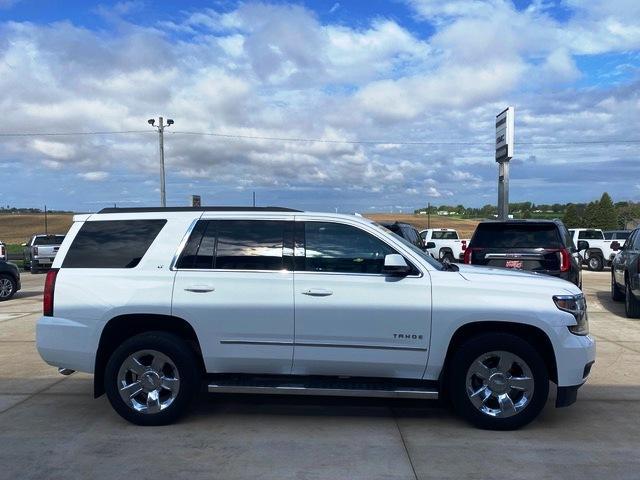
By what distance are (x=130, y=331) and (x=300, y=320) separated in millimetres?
1583

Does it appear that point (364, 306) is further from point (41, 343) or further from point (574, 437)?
point (41, 343)

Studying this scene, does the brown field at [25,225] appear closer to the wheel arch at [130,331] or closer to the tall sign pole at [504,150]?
the tall sign pole at [504,150]

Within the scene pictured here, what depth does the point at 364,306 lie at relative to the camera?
502 cm

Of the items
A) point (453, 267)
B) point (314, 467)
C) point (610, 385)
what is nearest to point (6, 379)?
point (314, 467)

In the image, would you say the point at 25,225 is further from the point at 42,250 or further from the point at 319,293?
the point at 319,293

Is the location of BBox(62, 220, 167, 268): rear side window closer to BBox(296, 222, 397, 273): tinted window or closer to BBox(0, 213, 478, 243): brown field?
BBox(296, 222, 397, 273): tinted window

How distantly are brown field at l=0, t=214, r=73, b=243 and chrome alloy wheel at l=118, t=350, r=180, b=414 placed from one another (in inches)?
1489

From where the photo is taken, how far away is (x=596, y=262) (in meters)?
24.9

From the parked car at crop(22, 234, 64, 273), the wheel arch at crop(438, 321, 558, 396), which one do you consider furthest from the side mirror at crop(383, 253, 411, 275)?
the parked car at crop(22, 234, 64, 273)

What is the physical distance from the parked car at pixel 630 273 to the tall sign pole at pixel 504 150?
713cm

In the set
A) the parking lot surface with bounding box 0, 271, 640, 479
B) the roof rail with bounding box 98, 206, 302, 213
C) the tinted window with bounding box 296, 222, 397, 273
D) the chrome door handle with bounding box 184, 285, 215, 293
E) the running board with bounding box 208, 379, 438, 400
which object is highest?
the roof rail with bounding box 98, 206, 302, 213

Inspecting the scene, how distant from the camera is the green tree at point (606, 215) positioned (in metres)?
46.4

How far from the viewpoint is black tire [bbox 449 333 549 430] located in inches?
197

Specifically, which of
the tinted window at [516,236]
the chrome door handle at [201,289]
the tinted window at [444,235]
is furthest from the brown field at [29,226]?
the chrome door handle at [201,289]
